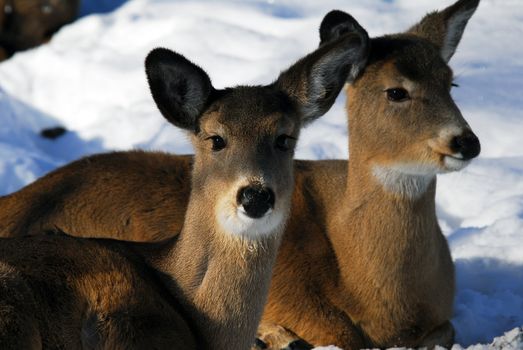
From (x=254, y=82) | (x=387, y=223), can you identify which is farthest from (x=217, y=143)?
(x=254, y=82)

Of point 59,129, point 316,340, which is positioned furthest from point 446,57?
point 59,129

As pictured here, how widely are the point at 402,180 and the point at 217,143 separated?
1.68m

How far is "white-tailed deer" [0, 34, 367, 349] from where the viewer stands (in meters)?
5.91

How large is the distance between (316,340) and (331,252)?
62 cm

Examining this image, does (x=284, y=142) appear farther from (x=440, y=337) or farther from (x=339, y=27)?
(x=440, y=337)

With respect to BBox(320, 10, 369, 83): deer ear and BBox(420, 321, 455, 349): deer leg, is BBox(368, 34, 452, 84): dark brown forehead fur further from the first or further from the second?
BBox(420, 321, 455, 349): deer leg

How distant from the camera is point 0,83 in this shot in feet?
47.2

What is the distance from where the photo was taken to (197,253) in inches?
251

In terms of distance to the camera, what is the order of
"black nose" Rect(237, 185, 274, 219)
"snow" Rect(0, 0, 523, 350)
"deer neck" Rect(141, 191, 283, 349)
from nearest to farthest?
"black nose" Rect(237, 185, 274, 219)
"deer neck" Rect(141, 191, 283, 349)
"snow" Rect(0, 0, 523, 350)

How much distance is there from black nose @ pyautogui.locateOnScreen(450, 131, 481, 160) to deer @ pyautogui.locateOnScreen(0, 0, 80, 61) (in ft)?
30.1

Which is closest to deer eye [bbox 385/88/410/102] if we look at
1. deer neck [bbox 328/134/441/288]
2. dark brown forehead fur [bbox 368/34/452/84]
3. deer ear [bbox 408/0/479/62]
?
dark brown forehead fur [bbox 368/34/452/84]

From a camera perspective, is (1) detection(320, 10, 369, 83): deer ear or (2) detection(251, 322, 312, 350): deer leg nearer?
(2) detection(251, 322, 312, 350): deer leg

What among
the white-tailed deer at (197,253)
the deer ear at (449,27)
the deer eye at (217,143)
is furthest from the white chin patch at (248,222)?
the deer ear at (449,27)

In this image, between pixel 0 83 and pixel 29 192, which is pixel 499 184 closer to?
pixel 29 192
